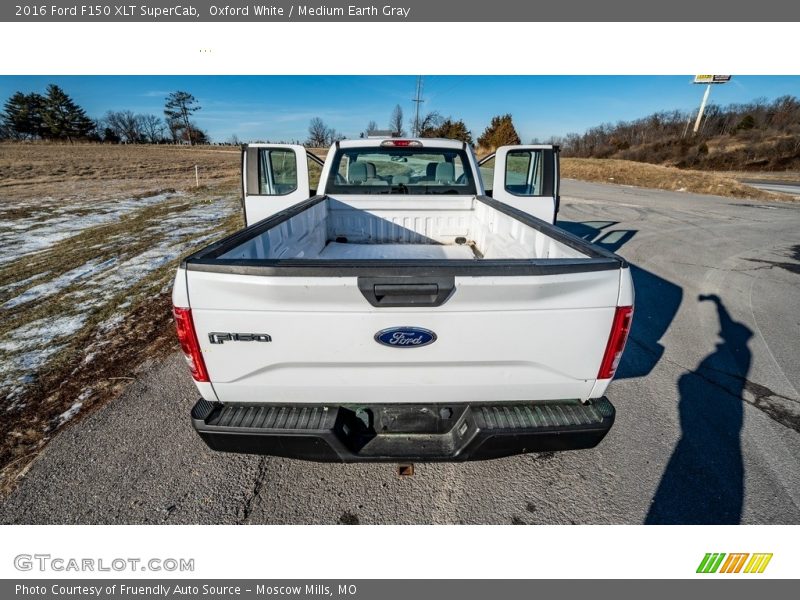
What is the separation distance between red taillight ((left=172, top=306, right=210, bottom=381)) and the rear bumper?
0.83ft

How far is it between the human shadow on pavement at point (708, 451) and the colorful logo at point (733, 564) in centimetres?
17

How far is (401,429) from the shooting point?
6.45 ft

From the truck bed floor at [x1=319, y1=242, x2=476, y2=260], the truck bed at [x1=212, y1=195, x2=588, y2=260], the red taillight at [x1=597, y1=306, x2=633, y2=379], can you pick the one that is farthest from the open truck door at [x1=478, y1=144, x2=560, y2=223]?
the red taillight at [x1=597, y1=306, x2=633, y2=379]

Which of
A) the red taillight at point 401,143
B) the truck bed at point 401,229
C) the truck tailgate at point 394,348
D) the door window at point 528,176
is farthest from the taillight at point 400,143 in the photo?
the truck tailgate at point 394,348

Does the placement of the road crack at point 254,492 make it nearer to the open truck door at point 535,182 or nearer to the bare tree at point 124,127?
the open truck door at point 535,182

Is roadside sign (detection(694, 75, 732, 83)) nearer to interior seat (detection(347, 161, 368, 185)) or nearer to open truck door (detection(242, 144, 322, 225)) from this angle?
interior seat (detection(347, 161, 368, 185))

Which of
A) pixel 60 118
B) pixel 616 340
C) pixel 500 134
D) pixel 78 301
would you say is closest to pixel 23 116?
pixel 60 118

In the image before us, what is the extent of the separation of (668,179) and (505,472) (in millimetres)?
27094

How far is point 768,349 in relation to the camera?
3.80 m

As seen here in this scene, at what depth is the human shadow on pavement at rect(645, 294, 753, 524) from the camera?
6.97ft

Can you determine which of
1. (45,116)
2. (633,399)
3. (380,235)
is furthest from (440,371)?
(45,116)

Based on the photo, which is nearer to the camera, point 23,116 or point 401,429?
point 401,429

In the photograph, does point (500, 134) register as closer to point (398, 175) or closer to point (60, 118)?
point (398, 175)

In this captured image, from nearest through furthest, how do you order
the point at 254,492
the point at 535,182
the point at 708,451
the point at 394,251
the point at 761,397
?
the point at 254,492, the point at 708,451, the point at 761,397, the point at 394,251, the point at 535,182
